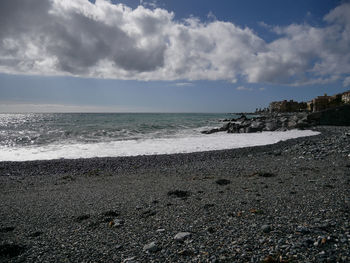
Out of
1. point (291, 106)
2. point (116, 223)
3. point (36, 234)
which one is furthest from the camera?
point (291, 106)

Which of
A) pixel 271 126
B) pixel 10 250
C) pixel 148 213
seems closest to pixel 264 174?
pixel 148 213

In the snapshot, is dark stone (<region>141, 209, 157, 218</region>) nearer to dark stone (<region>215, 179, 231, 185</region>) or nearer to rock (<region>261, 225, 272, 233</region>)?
rock (<region>261, 225, 272, 233</region>)

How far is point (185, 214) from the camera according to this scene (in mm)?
5473

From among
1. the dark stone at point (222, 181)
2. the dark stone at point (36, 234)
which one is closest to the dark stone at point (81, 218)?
the dark stone at point (36, 234)

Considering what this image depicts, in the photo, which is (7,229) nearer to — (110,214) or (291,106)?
(110,214)

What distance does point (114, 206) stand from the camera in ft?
20.9

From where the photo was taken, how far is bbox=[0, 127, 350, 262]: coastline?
3.85 metres

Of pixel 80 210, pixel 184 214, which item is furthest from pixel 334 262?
pixel 80 210

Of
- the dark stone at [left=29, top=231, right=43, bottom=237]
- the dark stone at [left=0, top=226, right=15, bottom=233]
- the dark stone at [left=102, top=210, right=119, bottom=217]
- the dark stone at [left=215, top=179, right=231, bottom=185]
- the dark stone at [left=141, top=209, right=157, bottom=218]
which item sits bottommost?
the dark stone at [left=0, top=226, right=15, bottom=233]

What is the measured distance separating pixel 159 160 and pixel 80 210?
7481mm

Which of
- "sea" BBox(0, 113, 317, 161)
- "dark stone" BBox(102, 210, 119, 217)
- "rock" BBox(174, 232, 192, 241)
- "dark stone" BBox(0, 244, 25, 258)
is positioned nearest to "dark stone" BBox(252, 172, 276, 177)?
"rock" BBox(174, 232, 192, 241)

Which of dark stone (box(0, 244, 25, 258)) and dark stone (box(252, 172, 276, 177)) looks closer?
dark stone (box(0, 244, 25, 258))

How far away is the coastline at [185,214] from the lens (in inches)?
151

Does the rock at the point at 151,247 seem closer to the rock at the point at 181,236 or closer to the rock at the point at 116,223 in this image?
the rock at the point at 181,236
